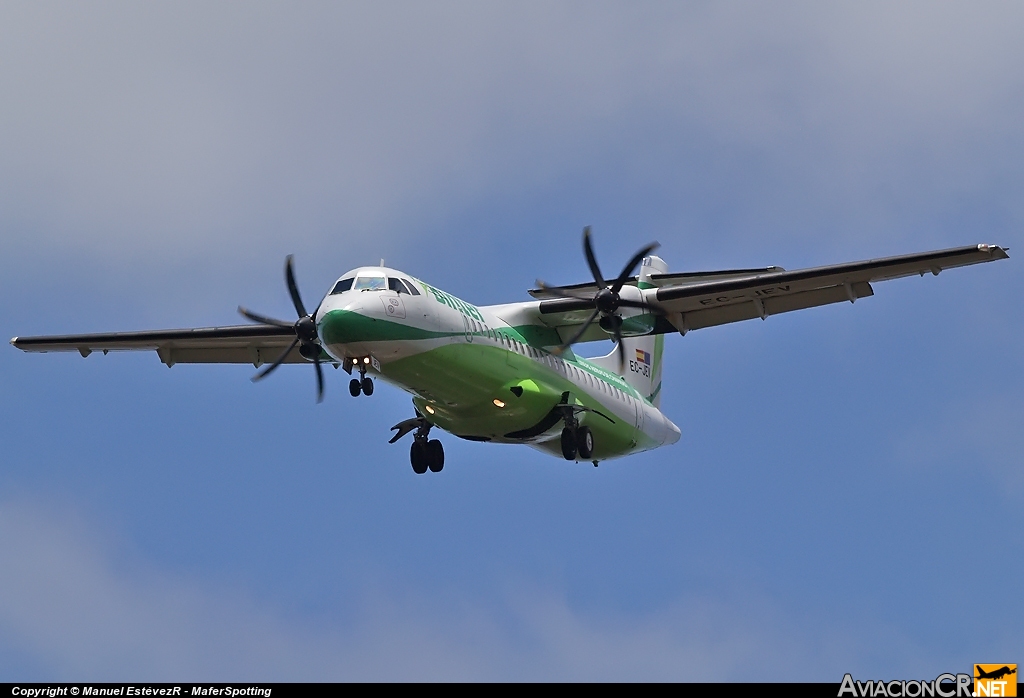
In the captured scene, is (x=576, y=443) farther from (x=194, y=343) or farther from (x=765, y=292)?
(x=194, y=343)

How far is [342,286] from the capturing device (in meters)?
27.2

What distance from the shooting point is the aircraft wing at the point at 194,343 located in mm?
32375

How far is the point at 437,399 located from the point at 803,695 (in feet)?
37.1

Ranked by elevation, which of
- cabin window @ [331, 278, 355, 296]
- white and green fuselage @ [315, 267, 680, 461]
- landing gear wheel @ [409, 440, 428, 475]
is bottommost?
landing gear wheel @ [409, 440, 428, 475]

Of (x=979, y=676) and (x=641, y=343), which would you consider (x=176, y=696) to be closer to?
(x=979, y=676)

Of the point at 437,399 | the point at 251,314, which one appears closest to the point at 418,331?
the point at 437,399

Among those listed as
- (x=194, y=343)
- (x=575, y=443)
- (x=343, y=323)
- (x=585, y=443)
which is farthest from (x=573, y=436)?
(x=194, y=343)

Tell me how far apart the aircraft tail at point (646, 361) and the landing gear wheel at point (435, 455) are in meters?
5.76

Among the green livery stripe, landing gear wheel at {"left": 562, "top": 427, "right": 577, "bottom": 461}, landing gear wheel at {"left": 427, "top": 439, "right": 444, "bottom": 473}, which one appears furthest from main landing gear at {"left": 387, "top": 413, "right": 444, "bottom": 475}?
the green livery stripe

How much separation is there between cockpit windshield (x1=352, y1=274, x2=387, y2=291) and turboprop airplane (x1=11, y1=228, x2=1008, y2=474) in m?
0.03

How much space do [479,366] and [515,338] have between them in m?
2.12

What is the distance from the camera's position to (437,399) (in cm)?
2948

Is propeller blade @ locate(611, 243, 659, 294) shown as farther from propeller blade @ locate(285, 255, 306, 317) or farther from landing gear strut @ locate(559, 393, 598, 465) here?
propeller blade @ locate(285, 255, 306, 317)

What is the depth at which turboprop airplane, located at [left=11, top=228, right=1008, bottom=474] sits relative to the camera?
2717 centimetres
